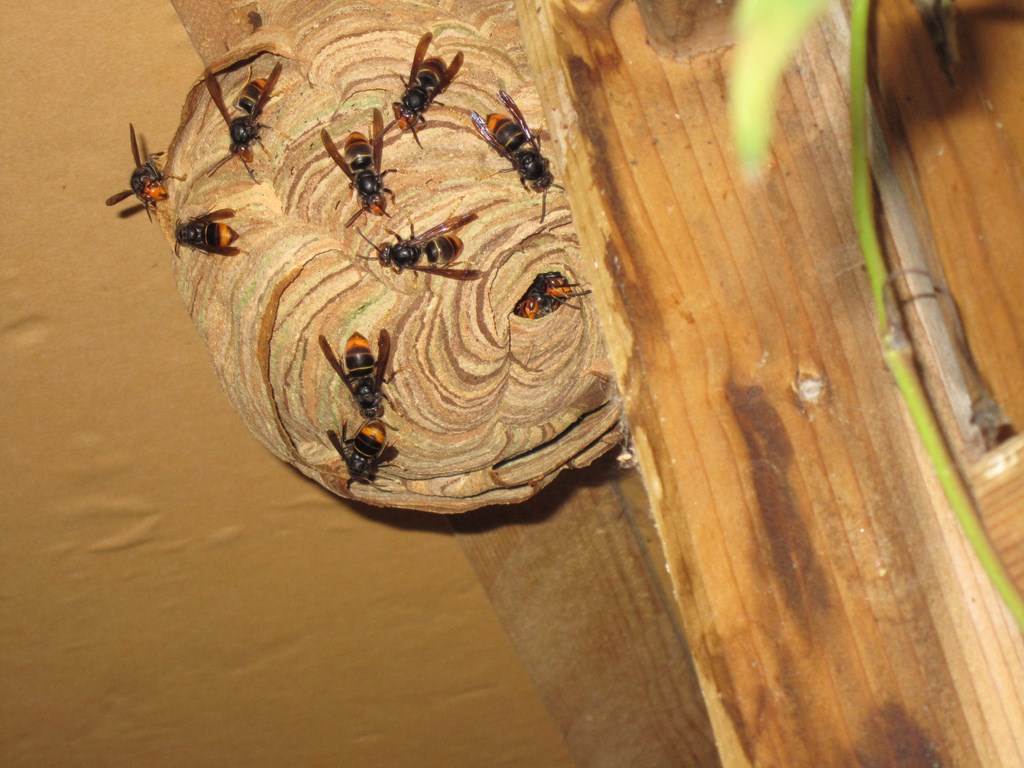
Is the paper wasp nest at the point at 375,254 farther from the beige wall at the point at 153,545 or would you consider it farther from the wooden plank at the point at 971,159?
the wooden plank at the point at 971,159

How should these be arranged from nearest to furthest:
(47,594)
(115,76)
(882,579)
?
(882,579) → (115,76) → (47,594)

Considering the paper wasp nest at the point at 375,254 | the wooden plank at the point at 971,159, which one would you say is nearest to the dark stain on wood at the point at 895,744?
the wooden plank at the point at 971,159

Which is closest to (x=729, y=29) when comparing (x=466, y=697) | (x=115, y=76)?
(x=115, y=76)

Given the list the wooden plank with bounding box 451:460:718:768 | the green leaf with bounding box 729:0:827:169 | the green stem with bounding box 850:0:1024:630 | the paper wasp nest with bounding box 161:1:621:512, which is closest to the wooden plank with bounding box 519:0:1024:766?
the green stem with bounding box 850:0:1024:630

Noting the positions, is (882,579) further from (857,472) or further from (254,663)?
(254,663)

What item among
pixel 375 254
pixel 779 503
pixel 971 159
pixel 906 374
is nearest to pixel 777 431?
pixel 779 503
